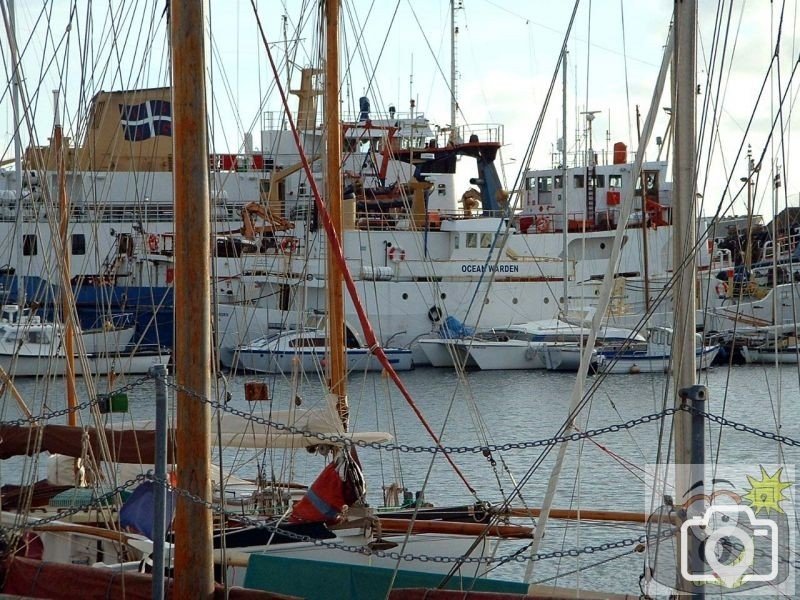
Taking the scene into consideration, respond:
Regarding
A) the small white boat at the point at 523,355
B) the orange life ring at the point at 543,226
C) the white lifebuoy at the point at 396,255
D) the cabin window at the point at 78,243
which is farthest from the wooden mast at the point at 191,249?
the orange life ring at the point at 543,226

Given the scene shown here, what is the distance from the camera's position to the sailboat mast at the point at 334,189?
43.0 ft

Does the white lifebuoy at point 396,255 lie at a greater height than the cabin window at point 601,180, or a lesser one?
lesser

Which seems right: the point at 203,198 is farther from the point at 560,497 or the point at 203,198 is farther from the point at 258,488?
the point at 560,497

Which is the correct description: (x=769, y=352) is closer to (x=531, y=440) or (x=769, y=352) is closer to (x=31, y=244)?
→ (x=531, y=440)

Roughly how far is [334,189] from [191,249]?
289 inches

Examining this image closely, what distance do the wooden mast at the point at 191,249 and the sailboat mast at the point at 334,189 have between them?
6.78 meters

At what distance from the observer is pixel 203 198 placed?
6.08m

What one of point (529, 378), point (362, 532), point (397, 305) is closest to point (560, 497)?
point (362, 532)

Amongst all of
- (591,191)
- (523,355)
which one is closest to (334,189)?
(523,355)

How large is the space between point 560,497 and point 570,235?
3007cm

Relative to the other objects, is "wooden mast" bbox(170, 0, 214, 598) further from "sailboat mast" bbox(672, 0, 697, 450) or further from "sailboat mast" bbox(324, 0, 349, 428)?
"sailboat mast" bbox(324, 0, 349, 428)

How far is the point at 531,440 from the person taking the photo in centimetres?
2592

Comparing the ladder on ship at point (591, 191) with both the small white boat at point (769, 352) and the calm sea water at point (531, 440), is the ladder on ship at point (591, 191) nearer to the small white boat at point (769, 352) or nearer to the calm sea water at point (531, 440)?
the small white boat at point (769, 352)

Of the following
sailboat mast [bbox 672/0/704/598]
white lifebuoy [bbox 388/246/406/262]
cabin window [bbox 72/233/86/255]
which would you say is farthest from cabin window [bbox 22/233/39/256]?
white lifebuoy [bbox 388/246/406/262]
